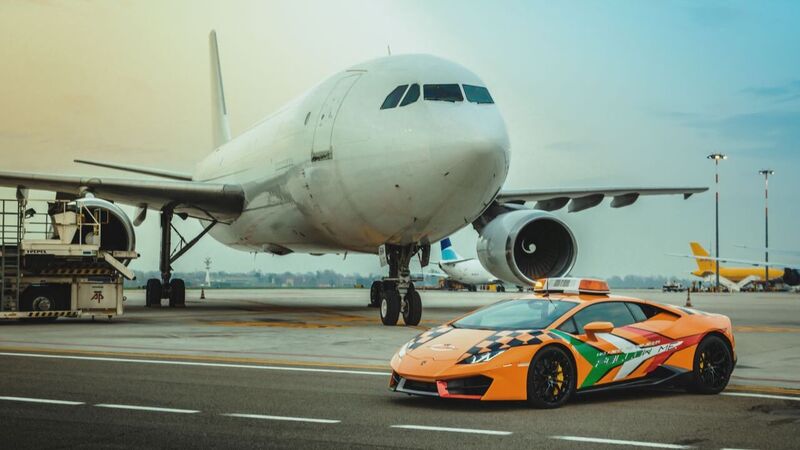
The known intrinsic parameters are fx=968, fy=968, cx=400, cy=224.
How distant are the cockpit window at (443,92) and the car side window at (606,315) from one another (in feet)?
27.8

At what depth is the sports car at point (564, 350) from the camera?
337 inches

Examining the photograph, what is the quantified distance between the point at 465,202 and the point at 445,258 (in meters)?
59.3

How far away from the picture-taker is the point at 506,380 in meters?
8.50

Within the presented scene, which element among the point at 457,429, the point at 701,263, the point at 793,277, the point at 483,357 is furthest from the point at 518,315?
the point at 701,263

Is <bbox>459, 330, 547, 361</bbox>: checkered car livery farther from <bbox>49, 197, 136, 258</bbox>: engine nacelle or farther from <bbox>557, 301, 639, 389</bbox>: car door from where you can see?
<bbox>49, 197, 136, 258</bbox>: engine nacelle

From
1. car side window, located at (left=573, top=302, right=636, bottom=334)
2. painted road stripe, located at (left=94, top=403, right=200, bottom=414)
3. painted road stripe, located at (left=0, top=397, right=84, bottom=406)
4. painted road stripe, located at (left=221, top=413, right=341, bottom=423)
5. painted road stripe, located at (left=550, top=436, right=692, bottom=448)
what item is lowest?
painted road stripe, located at (left=221, top=413, right=341, bottom=423)

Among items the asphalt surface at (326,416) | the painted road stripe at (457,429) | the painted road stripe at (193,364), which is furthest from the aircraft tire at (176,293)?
the painted road stripe at (457,429)

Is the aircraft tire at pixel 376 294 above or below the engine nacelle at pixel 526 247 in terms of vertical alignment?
below

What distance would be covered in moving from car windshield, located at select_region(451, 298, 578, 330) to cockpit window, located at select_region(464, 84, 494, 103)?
8.14 metres

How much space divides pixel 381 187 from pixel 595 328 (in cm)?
926

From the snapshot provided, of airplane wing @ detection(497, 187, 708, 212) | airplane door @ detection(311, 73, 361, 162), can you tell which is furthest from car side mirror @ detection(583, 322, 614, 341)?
airplane wing @ detection(497, 187, 708, 212)

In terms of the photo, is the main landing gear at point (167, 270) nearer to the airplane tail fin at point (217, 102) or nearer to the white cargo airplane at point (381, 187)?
the white cargo airplane at point (381, 187)

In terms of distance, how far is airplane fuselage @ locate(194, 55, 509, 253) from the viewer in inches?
675

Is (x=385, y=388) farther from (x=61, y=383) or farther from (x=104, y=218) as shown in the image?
(x=104, y=218)
